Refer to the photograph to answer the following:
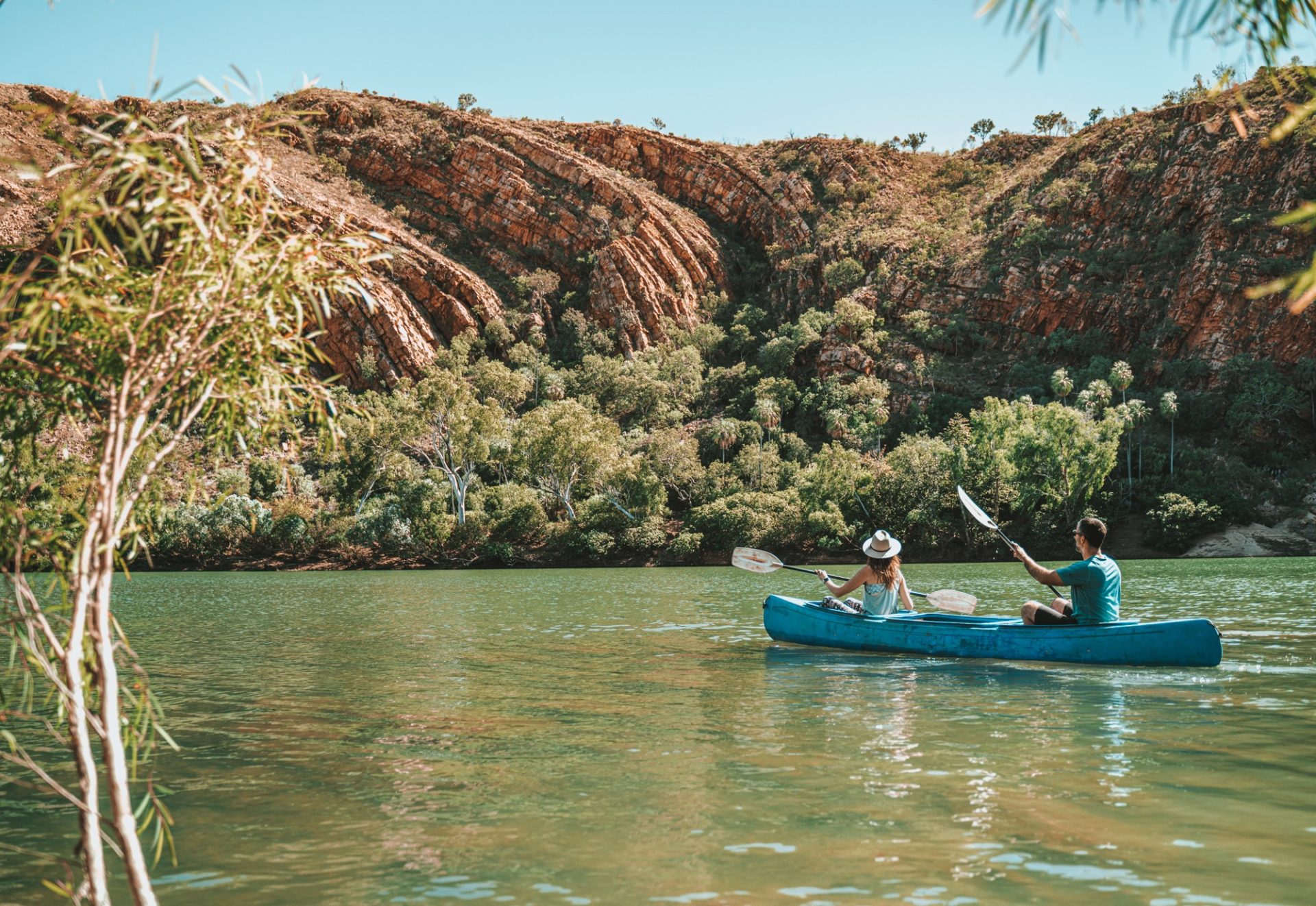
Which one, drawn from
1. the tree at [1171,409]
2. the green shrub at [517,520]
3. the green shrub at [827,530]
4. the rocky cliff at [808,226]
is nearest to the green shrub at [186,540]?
the green shrub at [517,520]

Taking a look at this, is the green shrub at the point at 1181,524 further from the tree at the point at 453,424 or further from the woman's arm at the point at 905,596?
the woman's arm at the point at 905,596

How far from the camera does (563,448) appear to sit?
6266cm

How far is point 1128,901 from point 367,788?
5.35 m

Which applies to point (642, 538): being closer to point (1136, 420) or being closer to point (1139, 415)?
point (1139, 415)

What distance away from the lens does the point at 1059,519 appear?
61719 millimetres

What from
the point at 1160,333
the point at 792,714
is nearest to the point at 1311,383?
the point at 1160,333

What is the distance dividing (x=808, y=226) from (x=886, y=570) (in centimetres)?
9601

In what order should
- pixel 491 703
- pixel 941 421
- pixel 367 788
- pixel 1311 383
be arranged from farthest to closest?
pixel 941 421
pixel 1311 383
pixel 491 703
pixel 367 788

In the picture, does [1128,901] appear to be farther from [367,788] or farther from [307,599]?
[307,599]

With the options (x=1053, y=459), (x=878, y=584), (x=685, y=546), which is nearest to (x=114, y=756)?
(x=878, y=584)

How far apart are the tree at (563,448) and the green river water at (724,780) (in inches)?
1770

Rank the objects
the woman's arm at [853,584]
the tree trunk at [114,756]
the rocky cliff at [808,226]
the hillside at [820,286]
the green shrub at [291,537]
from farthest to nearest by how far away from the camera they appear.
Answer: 1. the rocky cliff at [808,226]
2. the hillside at [820,286]
3. the green shrub at [291,537]
4. the woman's arm at [853,584]
5. the tree trunk at [114,756]

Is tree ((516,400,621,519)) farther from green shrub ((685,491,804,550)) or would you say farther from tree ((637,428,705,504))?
green shrub ((685,491,804,550))

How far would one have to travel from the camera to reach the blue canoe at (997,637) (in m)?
13.8
